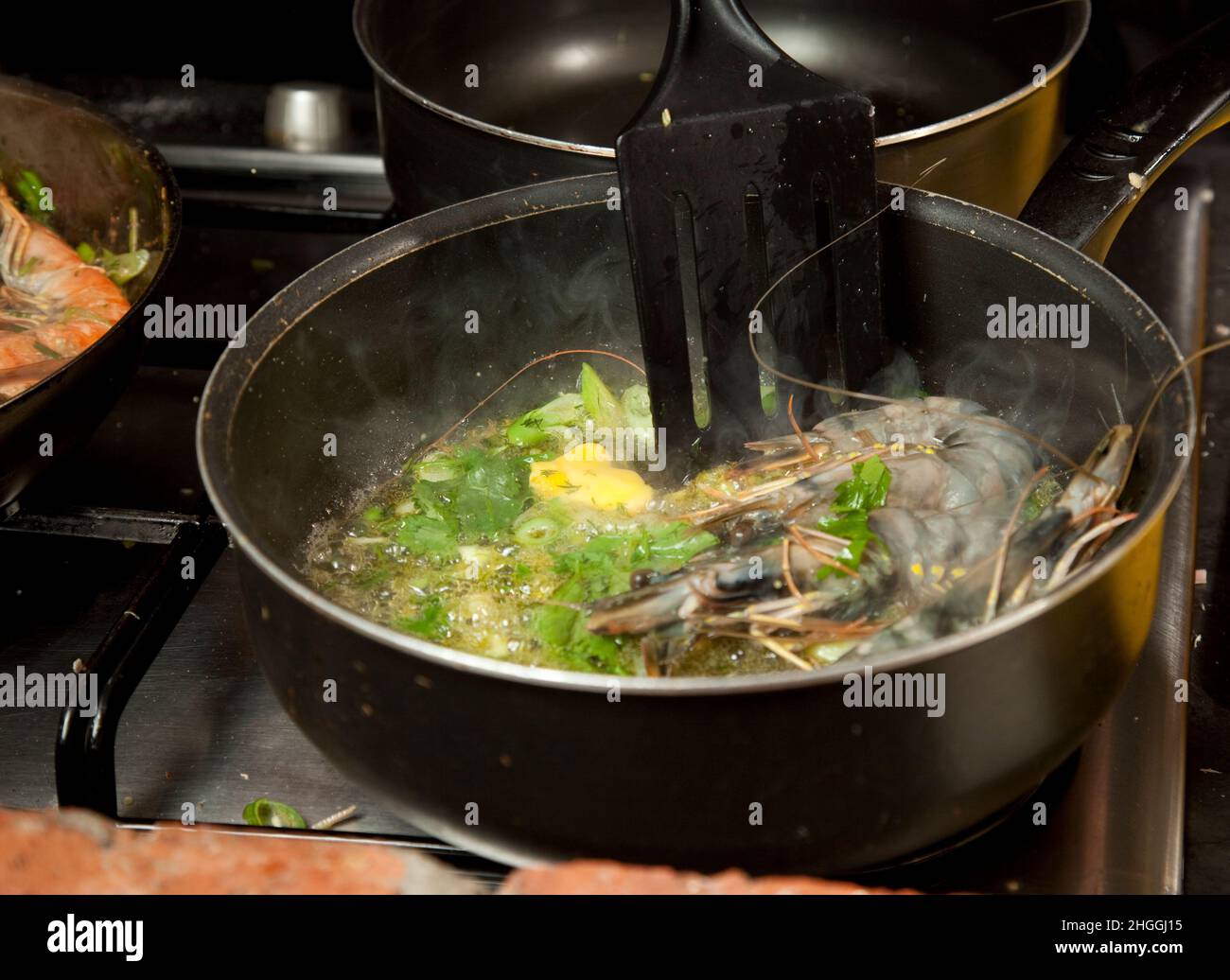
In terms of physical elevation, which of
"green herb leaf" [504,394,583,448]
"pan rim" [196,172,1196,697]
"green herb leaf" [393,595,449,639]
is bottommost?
"green herb leaf" [393,595,449,639]

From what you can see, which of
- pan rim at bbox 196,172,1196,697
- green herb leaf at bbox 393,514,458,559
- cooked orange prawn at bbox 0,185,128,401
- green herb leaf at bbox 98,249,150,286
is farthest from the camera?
green herb leaf at bbox 98,249,150,286

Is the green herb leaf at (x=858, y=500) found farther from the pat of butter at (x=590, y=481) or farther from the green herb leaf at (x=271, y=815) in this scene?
the green herb leaf at (x=271, y=815)

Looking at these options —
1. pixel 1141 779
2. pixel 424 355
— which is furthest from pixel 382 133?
pixel 1141 779

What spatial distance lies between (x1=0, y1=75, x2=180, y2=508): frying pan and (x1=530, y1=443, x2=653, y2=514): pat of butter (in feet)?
1.50

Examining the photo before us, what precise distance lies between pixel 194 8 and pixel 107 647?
1466 millimetres

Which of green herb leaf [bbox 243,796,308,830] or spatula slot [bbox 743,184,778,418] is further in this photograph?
spatula slot [bbox 743,184,778,418]

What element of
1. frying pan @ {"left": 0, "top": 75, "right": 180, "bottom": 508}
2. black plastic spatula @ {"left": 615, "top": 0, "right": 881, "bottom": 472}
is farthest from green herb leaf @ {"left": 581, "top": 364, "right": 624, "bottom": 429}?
frying pan @ {"left": 0, "top": 75, "right": 180, "bottom": 508}

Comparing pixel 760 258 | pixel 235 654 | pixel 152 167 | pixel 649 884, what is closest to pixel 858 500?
pixel 760 258

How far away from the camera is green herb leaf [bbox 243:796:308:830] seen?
1.10 meters

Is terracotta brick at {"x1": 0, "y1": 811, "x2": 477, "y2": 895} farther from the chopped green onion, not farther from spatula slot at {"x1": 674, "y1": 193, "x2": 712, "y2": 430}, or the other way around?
spatula slot at {"x1": 674, "y1": 193, "x2": 712, "y2": 430}

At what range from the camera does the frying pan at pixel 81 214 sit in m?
1.24

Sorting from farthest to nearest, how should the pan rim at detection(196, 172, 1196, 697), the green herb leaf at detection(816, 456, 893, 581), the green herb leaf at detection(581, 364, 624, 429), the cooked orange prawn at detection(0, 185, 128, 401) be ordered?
1. the cooked orange prawn at detection(0, 185, 128, 401)
2. the green herb leaf at detection(581, 364, 624, 429)
3. the green herb leaf at detection(816, 456, 893, 581)
4. the pan rim at detection(196, 172, 1196, 697)

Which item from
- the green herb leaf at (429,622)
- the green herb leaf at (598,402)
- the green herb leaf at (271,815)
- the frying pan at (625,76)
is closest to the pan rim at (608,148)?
the frying pan at (625,76)

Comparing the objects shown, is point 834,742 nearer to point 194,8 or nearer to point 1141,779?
point 1141,779
